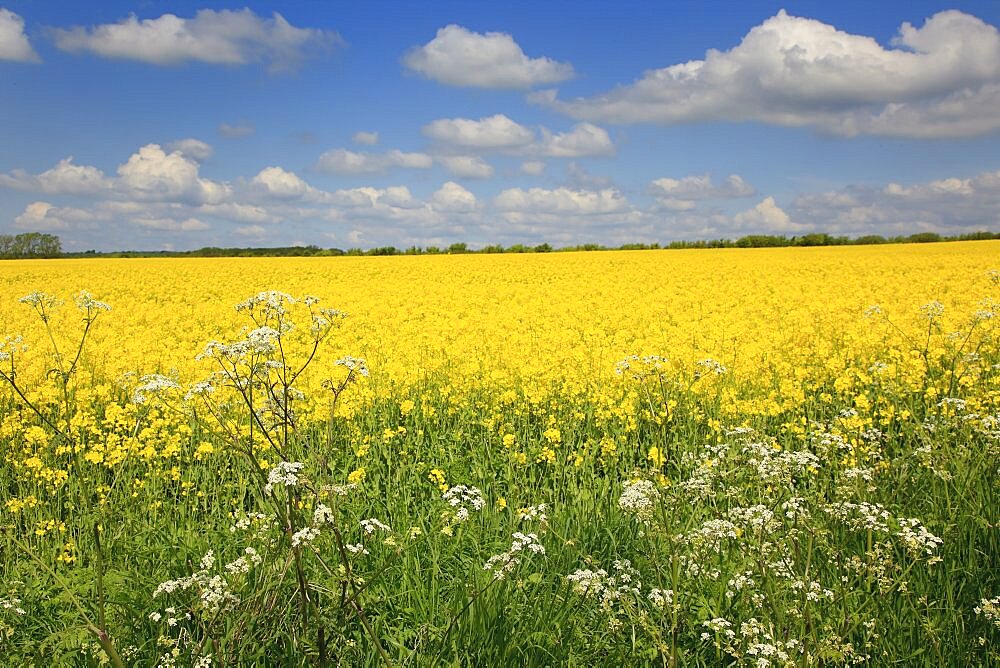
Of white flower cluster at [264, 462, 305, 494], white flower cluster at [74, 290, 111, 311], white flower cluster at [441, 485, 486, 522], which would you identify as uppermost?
white flower cluster at [74, 290, 111, 311]

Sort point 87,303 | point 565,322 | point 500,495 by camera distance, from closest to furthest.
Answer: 1. point 87,303
2. point 500,495
3. point 565,322

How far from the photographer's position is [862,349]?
33.7 feet

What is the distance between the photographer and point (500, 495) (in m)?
5.57

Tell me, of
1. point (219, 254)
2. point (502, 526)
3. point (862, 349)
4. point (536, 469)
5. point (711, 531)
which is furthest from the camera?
point (219, 254)

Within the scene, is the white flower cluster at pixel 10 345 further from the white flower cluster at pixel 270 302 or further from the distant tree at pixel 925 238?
the distant tree at pixel 925 238

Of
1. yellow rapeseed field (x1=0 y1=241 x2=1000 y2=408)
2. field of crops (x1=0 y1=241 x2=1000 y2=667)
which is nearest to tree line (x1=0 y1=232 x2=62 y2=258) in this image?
yellow rapeseed field (x1=0 y1=241 x2=1000 y2=408)

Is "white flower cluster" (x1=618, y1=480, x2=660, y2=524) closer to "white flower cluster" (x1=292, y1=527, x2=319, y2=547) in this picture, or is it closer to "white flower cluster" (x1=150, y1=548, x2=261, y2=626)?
"white flower cluster" (x1=292, y1=527, x2=319, y2=547)

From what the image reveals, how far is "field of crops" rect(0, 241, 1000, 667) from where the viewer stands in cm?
308

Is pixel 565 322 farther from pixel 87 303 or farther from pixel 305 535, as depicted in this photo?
pixel 305 535

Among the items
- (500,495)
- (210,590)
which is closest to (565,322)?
(500,495)

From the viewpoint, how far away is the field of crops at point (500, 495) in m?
3.08

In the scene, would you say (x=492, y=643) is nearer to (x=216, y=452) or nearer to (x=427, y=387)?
(x=216, y=452)

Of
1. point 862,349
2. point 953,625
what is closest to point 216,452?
point 953,625

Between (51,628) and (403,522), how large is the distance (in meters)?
2.09
